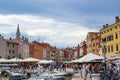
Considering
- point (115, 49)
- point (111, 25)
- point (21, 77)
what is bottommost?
point (21, 77)

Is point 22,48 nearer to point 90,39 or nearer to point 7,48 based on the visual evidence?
point 7,48

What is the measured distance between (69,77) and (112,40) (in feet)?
141

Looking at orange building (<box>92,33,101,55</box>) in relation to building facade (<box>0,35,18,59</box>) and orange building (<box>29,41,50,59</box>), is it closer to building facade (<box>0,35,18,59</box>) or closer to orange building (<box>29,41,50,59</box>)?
building facade (<box>0,35,18,59</box>)

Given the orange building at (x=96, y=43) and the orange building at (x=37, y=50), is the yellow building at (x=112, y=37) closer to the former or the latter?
the orange building at (x=96, y=43)

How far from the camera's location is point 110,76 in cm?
2511

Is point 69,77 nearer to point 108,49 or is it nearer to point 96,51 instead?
point 108,49

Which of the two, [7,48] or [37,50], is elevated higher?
[37,50]

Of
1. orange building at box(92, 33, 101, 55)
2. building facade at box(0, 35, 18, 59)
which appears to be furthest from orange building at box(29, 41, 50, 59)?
orange building at box(92, 33, 101, 55)

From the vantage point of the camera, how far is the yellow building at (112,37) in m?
69.2

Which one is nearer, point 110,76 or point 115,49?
point 110,76

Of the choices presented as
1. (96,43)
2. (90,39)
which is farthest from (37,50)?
(96,43)

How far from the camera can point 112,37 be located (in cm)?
7319

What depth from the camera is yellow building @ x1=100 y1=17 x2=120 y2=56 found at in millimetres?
69169

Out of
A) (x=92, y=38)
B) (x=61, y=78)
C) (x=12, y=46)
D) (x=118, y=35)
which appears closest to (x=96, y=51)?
(x=92, y=38)
